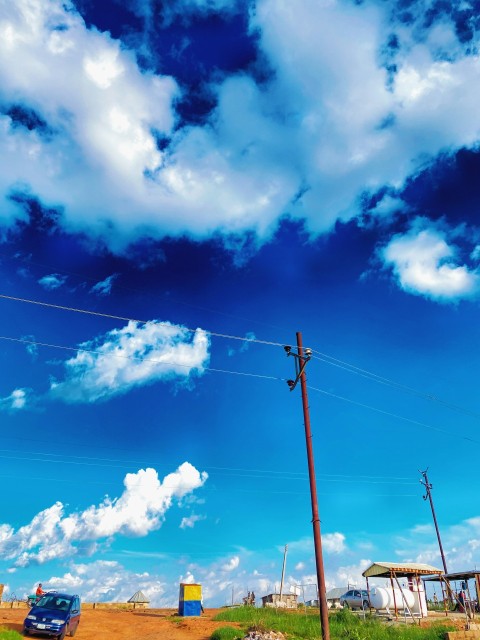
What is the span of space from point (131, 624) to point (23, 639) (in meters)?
11.0

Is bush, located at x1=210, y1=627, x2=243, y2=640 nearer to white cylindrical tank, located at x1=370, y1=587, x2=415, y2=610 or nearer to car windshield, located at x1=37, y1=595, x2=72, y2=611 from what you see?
car windshield, located at x1=37, y1=595, x2=72, y2=611

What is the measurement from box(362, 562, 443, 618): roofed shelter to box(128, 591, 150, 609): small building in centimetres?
2522

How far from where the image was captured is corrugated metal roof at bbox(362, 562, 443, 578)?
36062 millimetres

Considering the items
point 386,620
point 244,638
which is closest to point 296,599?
point 386,620

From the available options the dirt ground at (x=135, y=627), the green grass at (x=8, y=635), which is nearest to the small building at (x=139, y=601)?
the dirt ground at (x=135, y=627)

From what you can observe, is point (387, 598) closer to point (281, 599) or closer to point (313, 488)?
point (281, 599)

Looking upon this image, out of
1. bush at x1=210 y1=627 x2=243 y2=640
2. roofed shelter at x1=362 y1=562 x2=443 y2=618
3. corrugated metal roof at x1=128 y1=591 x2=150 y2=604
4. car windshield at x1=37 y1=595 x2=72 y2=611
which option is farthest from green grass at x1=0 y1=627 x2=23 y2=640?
corrugated metal roof at x1=128 y1=591 x2=150 y2=604

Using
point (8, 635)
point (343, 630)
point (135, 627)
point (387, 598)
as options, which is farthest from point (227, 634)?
point (387, 598)

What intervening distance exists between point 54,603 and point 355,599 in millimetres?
28760

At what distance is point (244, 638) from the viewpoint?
23.7m

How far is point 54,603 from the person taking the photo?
79.2 ft

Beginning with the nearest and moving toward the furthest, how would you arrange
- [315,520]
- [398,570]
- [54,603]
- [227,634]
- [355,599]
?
[315,520]
[54,603]
[227,634]
[398,570]
[355,599]

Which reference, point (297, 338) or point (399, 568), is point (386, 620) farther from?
point (297, 338)

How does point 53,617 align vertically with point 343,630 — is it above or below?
above
